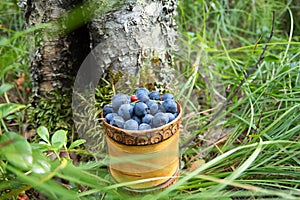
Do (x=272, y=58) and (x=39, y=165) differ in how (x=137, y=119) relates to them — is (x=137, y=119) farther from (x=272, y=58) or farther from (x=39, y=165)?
(x=272, y=58)

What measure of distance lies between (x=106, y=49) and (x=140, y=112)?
353mm

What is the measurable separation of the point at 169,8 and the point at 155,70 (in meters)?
0.21

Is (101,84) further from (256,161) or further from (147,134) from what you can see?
(256,161)

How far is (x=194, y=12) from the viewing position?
1.90 m

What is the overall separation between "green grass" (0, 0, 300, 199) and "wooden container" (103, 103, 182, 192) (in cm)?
4

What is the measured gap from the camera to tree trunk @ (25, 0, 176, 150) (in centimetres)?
112

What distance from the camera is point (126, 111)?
0.87 m

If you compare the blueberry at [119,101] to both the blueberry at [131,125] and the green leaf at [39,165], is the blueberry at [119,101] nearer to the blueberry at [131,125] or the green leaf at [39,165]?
the blueberry at [131,125]

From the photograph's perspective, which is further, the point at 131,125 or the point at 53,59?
the point at 53,59

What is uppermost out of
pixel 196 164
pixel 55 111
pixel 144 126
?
pixel 144 126

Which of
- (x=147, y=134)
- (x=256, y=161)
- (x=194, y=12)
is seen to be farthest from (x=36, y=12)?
(x=194, y=12)

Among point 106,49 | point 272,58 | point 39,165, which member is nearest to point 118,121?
point 39,165

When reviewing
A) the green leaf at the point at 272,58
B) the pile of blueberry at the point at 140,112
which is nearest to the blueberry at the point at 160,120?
the pile of blueberry at the point at 140,112

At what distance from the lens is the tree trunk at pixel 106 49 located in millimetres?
1116
